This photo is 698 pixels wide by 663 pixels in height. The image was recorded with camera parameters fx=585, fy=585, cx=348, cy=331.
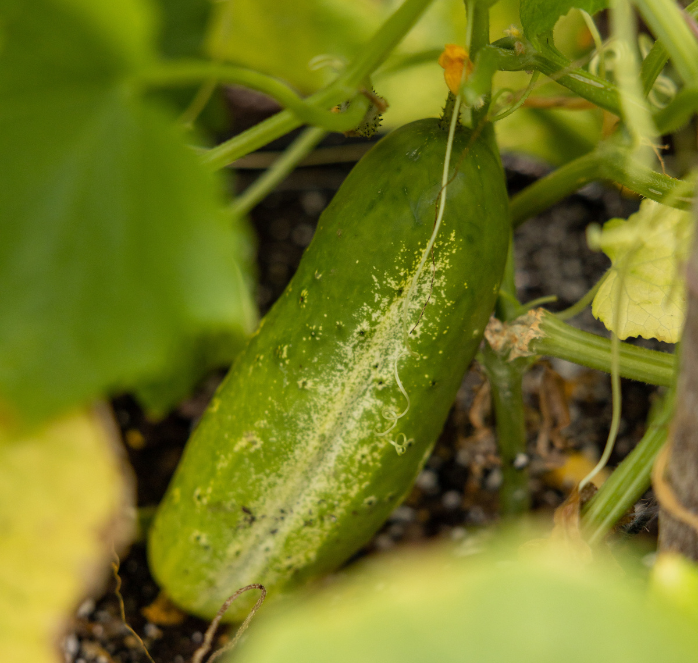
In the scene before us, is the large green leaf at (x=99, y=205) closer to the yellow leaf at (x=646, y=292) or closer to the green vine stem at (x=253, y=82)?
the green vine stem at (x=253, y=82)

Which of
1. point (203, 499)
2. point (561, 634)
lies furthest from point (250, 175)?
point (561, 634)

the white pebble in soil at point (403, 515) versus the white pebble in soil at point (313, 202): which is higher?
the white pebble in soil at point (313, 202)

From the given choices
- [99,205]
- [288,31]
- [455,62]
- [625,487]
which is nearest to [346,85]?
[455,62]

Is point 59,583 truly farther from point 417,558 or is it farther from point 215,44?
point 215,44

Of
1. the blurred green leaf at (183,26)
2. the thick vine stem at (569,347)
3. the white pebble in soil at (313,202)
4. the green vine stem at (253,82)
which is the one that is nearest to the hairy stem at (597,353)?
the thick vine stem at (569,347)

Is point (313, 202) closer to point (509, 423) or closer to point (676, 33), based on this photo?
point (509, 423)

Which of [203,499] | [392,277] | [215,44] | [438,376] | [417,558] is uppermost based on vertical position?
[215,44]
